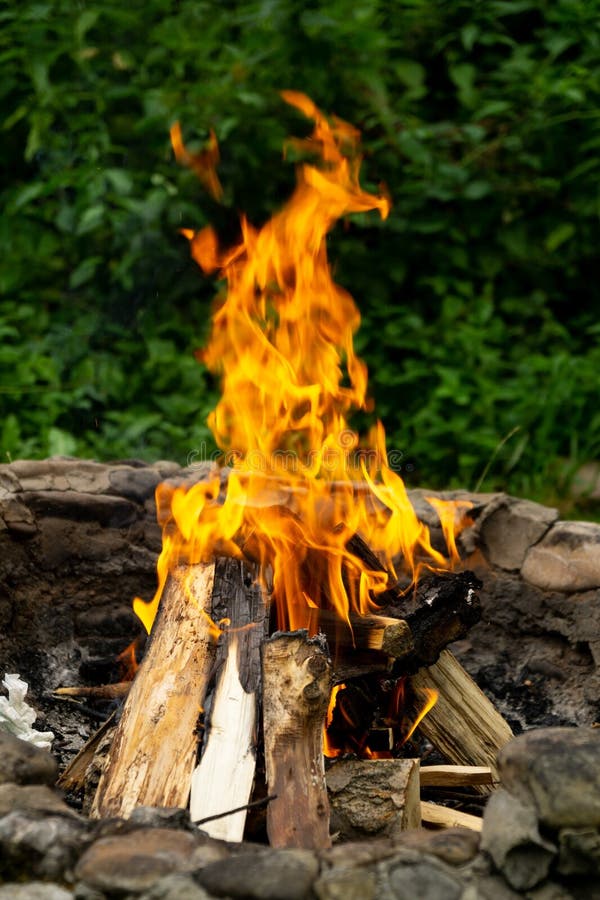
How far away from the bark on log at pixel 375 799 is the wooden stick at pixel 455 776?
8.7 inches

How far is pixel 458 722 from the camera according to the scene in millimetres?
2723

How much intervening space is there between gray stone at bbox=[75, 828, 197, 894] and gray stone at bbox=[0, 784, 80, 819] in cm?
15

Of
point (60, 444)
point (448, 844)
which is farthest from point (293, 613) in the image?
point (60, 444)

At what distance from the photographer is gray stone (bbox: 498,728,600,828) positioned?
1.73 metres

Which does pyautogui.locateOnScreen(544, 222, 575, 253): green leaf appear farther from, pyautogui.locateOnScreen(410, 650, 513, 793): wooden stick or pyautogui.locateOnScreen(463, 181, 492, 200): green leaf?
pyautogui.locateOnScreen(410, 650, 513, 793): wooden stick

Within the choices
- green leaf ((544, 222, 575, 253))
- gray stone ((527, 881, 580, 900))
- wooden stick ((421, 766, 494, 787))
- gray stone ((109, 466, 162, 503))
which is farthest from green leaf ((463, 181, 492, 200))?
gray stone ((527, 881, 580, 900))

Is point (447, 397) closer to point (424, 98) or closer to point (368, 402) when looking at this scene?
point (368, 402)

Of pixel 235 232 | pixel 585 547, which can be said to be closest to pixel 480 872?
pixel 585 547

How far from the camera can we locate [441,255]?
5.70 meters

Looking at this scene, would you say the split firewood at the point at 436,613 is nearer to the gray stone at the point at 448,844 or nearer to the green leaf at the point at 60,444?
the gray stone at the point at 448,844

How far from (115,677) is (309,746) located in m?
1.23

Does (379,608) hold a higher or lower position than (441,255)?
lower

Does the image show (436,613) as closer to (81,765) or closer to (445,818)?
(445,818)

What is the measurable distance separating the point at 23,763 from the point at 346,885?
27.3 inches
